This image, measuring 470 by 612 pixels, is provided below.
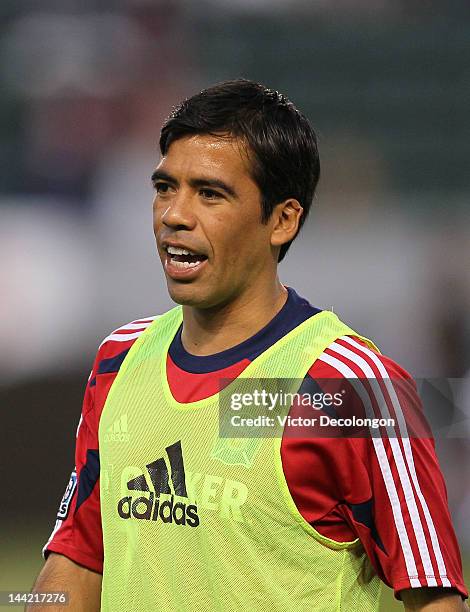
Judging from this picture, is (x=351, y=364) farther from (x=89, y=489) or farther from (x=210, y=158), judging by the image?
(x=89, y=489)

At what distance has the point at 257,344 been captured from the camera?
2508 millimetres

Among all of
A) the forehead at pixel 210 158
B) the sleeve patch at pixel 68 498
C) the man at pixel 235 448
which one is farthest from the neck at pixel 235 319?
the sleeve patch at pixel 68 498

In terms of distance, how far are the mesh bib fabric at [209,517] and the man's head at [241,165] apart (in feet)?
0.79

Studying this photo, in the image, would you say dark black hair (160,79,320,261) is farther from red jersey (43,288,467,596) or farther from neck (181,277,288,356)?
red jersey (43,288,467,596)

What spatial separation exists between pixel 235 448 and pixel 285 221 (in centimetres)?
56

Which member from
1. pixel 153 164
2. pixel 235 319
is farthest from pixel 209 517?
pixel 153 164

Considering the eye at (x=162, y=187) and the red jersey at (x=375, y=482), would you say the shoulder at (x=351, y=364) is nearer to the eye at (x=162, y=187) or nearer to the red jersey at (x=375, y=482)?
the red jersey at (x=375, y=482)

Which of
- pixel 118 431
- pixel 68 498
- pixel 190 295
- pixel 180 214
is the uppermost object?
Result: pixel 180 214

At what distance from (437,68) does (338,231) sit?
179 cm

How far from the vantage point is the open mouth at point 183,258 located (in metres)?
2.46

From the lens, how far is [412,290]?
8391 mm

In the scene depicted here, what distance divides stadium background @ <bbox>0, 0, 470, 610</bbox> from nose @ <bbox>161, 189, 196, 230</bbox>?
4.53 metres

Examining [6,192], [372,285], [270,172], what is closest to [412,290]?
[372,285]

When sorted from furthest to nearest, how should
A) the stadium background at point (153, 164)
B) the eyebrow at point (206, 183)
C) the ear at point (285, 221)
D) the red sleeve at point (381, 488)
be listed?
1. the stadium background at point (153, 164)
2. the ear at point (285, 221)
3. the eyebrow at point (206, 183)
4. the red sleeve at point (381, 488)
